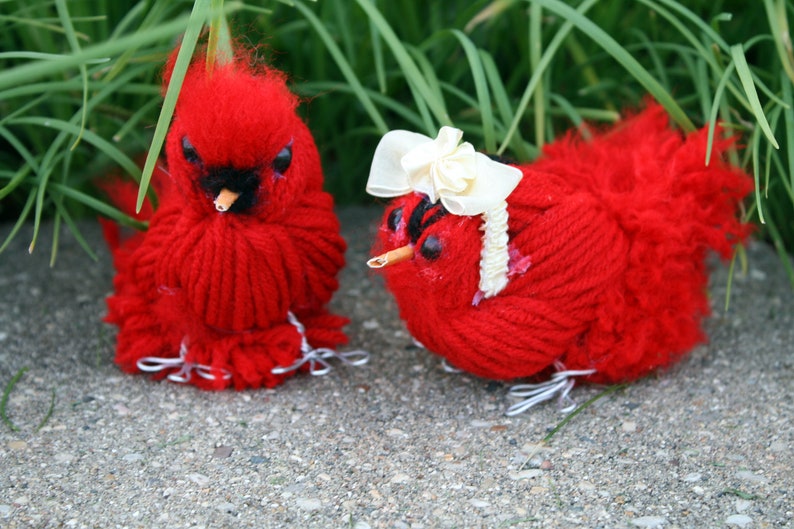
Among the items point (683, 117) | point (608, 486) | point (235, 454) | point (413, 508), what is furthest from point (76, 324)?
point (683, 117)

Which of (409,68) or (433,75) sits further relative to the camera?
(433,75)

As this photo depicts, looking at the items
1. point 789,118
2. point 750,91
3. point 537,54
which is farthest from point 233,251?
point 789,118

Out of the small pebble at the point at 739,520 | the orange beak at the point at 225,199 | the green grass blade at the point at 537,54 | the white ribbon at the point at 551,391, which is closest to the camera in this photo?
the small pebble at the point at 739,520

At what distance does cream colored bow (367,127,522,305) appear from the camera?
2.99 feet

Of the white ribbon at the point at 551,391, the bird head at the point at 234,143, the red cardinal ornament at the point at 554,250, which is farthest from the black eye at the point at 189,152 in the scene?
the white ribbon at the point at 551,391

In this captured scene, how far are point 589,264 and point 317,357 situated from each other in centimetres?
36

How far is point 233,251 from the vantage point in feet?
3.21

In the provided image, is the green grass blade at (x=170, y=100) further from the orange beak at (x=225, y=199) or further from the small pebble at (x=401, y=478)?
the small pebble at (x=401, y=478)

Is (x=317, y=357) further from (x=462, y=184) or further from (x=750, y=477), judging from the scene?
(x=750, y=477)

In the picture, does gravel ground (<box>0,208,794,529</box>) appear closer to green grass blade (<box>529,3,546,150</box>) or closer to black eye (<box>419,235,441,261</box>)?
black eye (<box>419,235,441,261</box>)

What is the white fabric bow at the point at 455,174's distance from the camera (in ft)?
2.99

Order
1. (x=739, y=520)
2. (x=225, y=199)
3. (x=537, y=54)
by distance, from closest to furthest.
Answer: (x=739, y=520)
(x=225, y=199)
(x=537, y=54)

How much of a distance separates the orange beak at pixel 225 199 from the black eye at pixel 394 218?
6.6 inches

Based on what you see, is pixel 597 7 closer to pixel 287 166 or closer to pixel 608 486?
pixel 287 166
